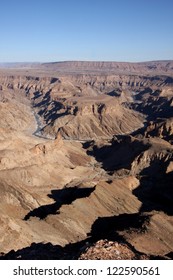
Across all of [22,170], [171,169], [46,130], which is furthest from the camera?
[46,130]

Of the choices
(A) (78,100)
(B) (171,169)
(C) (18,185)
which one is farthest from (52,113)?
(C) (18,185)

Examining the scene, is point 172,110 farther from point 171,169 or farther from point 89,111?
point 171,169

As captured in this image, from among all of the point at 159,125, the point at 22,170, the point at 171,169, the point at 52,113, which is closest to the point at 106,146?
the point at 159,125

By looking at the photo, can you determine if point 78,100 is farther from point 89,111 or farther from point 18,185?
point 18,185

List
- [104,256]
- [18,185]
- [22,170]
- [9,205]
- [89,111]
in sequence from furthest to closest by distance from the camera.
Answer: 1. [89,111]
2. [22,170]
3. [18,185]
4. [9,205]
5. [104,256]

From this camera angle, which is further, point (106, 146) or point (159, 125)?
point (159, 125)

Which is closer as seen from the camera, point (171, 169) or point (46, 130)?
point (171, 169)

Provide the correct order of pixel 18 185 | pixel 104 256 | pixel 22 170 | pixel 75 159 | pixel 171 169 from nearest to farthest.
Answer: pixel 104 256 < pixel 18 185 < pixel 22 170 < pixel 171 169 < pixel 75 159

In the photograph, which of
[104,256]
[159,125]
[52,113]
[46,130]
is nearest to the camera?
[104,256]

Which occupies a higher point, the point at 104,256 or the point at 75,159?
the point at 104,256
